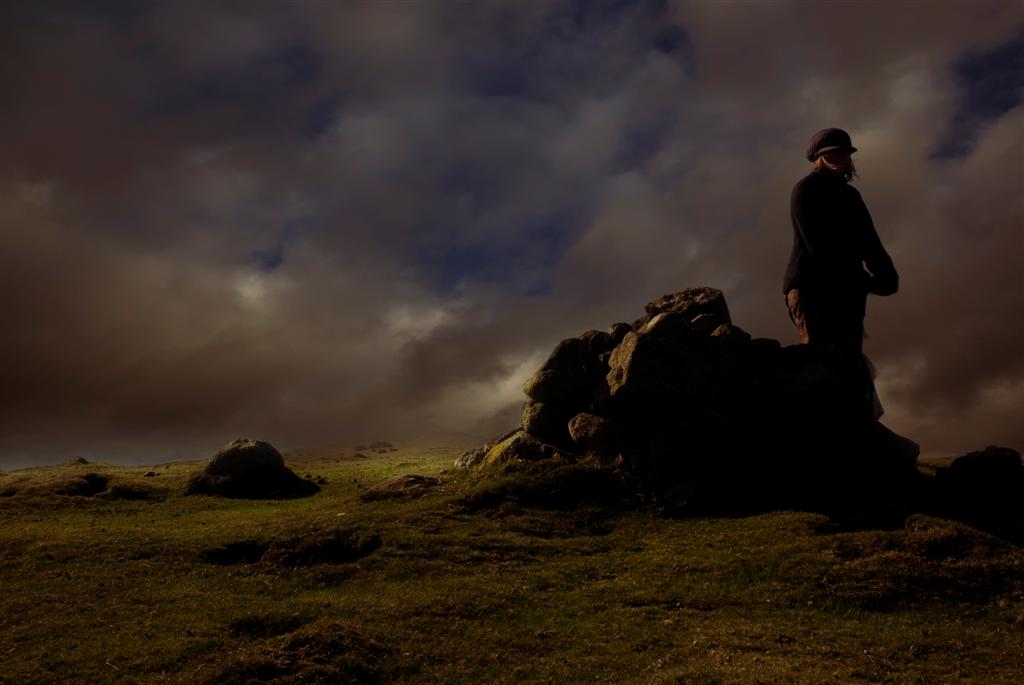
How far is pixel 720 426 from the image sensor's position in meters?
19.8

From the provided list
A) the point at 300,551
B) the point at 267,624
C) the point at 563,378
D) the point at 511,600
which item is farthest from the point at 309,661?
the point at 563,378

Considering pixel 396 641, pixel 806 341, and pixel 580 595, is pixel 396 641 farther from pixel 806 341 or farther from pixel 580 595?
pixel 806 341

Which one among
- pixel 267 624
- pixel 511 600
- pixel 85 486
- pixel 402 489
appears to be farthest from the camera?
pixel 85 486

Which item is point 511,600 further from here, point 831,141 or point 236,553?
point 831,141

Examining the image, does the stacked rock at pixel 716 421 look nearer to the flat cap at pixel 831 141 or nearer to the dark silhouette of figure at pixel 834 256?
the dark silhouette of figure at pixel 834 256

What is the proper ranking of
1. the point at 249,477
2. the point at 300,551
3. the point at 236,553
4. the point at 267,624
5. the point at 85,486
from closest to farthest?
the point at 267,624 < the point at 300,551 < the point at 236,553 < the point at 85,486 < the point at 249,477

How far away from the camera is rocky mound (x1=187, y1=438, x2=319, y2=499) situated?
2459 centimetres

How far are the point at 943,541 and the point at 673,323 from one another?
353 inches

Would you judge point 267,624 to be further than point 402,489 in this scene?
No

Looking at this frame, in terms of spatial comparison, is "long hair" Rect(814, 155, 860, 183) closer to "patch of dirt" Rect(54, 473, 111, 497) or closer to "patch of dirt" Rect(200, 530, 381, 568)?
"patch of dirt" Rect(200, 530, 381, 568)

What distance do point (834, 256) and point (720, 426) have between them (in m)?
5.32

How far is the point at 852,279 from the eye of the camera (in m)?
20.2

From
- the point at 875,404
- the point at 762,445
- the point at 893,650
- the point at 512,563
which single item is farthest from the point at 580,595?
the point at 875,404

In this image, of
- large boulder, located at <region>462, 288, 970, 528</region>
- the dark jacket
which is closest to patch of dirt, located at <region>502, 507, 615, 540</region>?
large boulder, located at <region>462, 288, 970, 528</region>
